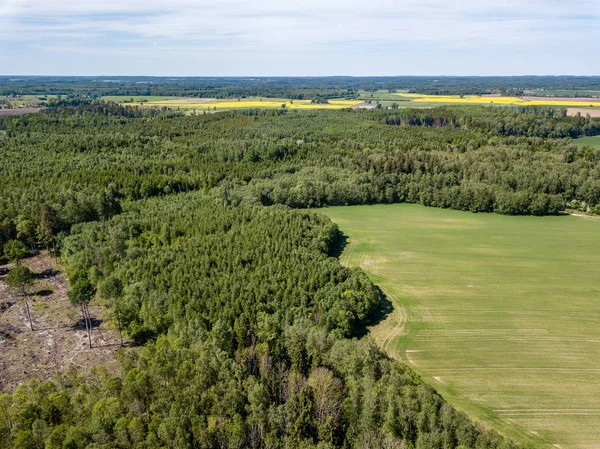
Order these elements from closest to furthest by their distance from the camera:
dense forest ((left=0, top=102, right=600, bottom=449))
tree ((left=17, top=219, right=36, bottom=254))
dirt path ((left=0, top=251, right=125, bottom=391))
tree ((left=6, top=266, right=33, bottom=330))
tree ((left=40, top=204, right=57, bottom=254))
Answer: dense forest ((left=0, top=102, right=600, bottom=449))
dirt path ((left=0, top=251, right=125, bottom=391))
tree ((left=6, top=266, right=33, bottom=330))
tree ((left=40, top=204, right=57, bottom=254))
tree ((left=17, top=219, right=36, bottom=254))

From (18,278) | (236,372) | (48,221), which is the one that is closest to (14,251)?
(48,221)

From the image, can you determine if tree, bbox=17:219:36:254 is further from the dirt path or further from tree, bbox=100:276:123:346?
tree, bbox=100:276:123:346

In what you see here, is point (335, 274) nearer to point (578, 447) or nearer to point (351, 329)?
point (351, 329)

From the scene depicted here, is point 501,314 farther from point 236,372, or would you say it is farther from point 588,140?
point 588,140

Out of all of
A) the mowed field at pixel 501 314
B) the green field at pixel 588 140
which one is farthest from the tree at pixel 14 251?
the green field at pixel 588 140

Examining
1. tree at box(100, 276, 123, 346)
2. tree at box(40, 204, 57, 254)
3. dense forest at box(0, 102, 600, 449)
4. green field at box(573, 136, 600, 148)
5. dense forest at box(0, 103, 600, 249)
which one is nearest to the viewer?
dense forest at box(0, 102, 600, 449)

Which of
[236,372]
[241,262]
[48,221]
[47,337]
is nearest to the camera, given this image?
[236,372]

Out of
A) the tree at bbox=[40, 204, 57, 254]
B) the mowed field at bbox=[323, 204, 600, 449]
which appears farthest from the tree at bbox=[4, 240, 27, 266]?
the mowed field at bbox=[323, 204, 600, 449]
